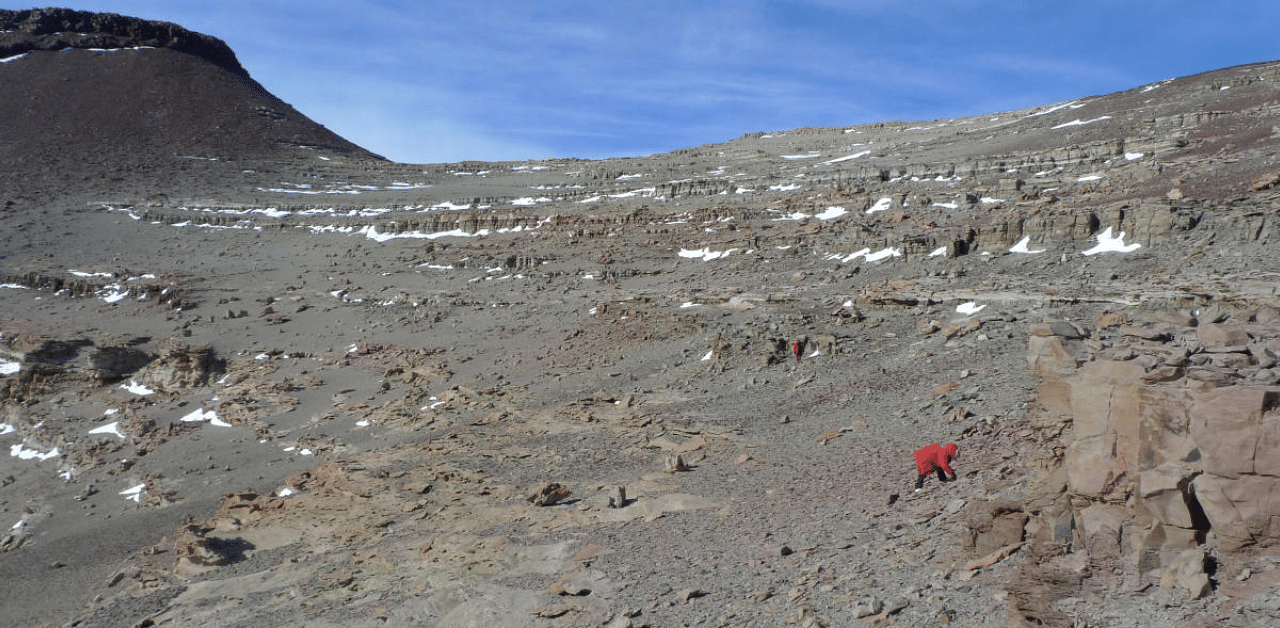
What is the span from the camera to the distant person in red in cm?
1108

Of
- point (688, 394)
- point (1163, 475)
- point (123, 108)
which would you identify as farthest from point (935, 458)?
point (123, 108)

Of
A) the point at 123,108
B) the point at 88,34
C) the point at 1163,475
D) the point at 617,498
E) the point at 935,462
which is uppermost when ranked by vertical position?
the point at 88,34

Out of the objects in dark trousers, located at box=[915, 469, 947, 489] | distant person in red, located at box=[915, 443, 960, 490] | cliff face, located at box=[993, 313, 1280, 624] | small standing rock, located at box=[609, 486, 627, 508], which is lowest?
small standing rock, located at box=[609, 486, 627, 508]

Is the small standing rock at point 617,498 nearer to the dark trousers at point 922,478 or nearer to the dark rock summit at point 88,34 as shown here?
the dark trousers at point 922,478

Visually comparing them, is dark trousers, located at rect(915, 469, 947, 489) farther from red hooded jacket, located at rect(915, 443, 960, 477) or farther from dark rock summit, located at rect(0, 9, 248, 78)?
dark rock summit, located at rect(0, 9, 248, 78)

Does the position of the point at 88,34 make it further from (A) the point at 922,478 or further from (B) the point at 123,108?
(A) the point at 922,478

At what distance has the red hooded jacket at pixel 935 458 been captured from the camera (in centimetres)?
1109

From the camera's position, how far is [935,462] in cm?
1116

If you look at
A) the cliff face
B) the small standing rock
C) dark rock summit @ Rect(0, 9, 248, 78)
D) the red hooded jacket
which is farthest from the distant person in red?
dark rock summit @ Rect(0, 9, 248, 78)

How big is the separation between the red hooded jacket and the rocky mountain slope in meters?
0.42

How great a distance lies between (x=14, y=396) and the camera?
2964 centimetres

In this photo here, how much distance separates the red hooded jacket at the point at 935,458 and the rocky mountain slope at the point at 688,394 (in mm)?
418

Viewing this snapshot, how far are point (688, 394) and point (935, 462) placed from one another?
9.10 meters

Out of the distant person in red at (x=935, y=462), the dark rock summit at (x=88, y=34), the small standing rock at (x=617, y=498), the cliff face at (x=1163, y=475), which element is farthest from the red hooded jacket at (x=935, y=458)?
the dark rock summit at (x=88, y=34)
